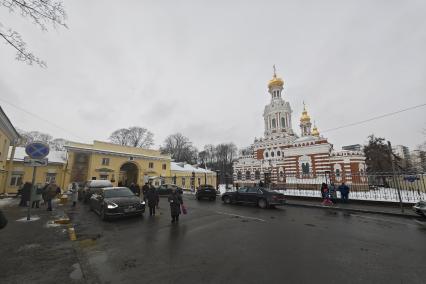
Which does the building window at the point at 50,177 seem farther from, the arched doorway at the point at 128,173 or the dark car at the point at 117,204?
the dark car at the point at 117,204

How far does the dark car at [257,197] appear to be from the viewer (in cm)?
1327

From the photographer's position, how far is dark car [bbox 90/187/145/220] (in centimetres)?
900

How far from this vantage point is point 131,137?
182 ft

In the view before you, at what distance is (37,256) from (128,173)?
32055mm

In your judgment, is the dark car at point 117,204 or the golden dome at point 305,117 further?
the golden dome at point 305,117

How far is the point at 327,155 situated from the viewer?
34.5 meters

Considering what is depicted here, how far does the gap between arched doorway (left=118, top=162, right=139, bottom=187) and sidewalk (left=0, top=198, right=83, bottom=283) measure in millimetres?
26740

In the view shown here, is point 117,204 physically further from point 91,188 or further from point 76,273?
point 91,188

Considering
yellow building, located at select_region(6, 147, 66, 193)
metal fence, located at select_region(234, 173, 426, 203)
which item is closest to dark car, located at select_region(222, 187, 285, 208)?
metal fence, located at select_region(234, 173, 426, 203)

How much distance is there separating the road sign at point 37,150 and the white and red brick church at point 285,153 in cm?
2251

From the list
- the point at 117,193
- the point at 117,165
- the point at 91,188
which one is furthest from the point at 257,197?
the point at 117,165

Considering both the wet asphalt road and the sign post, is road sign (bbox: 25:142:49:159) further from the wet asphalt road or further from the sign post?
the wet asphalt road

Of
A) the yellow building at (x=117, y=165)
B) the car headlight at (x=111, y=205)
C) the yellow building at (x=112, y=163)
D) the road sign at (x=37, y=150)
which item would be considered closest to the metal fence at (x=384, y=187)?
the yellow building at (x=117, y=165)

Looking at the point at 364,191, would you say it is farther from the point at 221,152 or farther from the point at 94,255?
the point at 221,152
